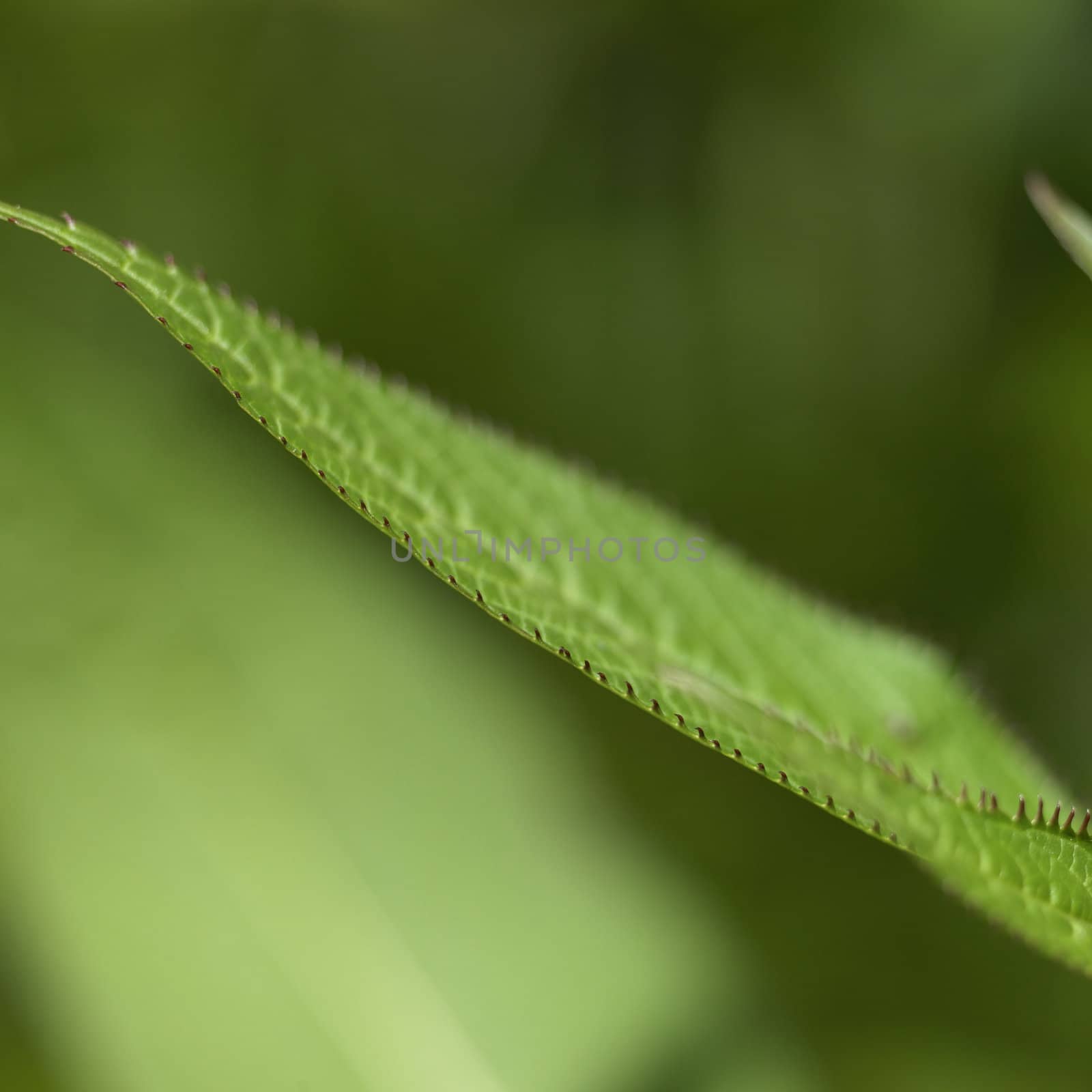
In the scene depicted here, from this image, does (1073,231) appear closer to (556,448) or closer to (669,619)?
(669,619)

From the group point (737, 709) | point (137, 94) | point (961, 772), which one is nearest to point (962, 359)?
point (961, 772)

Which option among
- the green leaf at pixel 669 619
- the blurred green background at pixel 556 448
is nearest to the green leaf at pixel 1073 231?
the green leaf at pixel 669 619

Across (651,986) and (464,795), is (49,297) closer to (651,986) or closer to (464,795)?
(464,795)

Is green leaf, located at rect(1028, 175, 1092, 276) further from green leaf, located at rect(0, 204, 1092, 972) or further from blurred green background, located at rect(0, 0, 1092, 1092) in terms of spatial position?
blurred green background, located at rect(0, 0, 1092, 1092)

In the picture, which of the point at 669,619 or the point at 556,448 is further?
the point at 556,448

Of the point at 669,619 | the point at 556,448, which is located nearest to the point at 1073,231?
the point at 669,619

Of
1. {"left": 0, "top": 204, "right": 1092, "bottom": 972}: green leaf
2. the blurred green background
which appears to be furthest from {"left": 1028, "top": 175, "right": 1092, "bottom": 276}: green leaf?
the blurred green background
